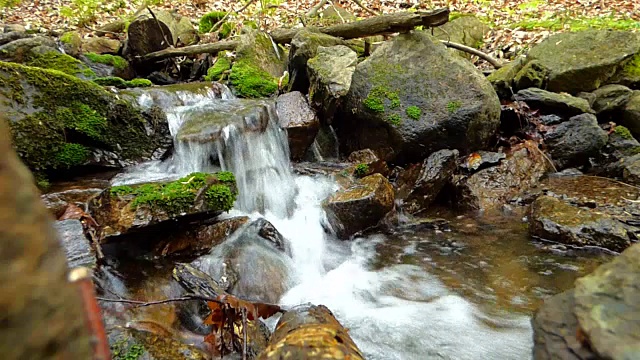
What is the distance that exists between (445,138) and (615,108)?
3.40 metres

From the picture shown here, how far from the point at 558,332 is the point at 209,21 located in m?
12.3

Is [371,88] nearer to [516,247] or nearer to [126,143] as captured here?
[516,247]

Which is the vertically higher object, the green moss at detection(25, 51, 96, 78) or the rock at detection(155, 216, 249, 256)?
the green moss at detection(25, 51, 96, 78)

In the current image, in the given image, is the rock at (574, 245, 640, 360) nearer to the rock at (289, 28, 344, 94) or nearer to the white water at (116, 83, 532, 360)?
the white water at (116, 83, 532, 360)

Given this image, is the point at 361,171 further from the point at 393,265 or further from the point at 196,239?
the point at 196,239

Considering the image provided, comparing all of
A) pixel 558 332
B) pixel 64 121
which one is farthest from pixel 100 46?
pixel 558 332

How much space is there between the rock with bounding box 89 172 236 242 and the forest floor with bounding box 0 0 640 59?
863 centimetres

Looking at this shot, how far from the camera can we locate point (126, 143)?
215 inches

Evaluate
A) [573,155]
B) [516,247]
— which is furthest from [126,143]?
[573,155]

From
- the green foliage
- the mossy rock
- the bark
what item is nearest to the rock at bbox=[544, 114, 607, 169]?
the green foliage

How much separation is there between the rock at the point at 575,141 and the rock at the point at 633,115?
774mm

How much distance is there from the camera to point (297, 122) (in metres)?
6.13

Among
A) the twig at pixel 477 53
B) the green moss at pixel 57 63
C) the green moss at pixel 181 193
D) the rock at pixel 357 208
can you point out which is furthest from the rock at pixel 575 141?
the green moss at pixel 57 63

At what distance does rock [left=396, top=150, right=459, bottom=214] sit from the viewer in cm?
574
